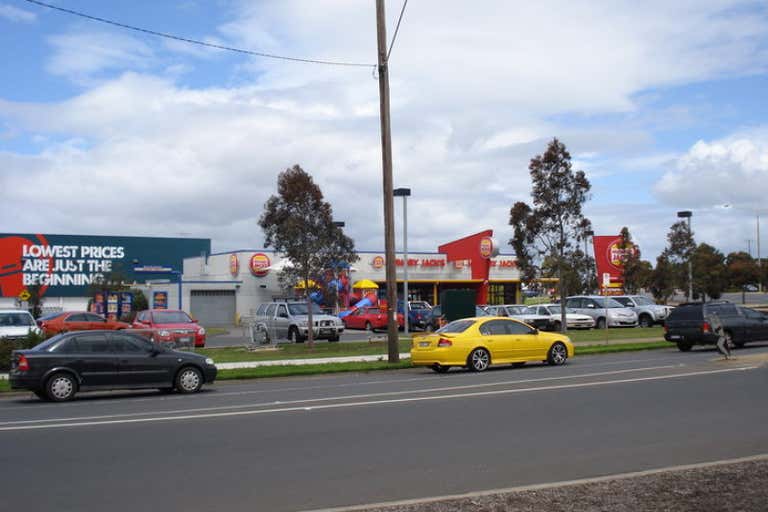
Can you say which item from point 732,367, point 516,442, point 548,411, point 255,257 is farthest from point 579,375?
point 255,257

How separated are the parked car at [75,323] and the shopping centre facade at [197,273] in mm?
17699

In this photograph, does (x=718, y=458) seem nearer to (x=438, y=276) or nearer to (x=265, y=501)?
(x=265, y=501)

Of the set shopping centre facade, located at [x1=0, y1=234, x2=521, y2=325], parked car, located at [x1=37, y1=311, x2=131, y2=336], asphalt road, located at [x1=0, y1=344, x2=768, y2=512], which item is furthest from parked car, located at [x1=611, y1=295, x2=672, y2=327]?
parked car, located at [x1=37, y1=311, x2=131, y2=336]

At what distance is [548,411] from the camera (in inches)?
520

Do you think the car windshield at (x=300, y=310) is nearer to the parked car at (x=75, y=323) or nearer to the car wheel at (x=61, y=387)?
the parked car at (x=75, y=323)

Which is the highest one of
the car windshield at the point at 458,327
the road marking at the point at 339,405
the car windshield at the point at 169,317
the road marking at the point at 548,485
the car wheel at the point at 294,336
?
the car windshield at the point at 169,317

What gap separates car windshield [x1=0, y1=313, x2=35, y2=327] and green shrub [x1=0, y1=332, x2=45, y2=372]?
16.1 feet

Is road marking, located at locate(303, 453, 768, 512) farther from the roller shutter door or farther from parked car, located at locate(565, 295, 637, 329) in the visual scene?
the roller shutter door

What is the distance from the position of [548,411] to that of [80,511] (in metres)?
7.87

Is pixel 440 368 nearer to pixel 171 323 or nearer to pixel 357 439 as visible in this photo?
pixel 357 439

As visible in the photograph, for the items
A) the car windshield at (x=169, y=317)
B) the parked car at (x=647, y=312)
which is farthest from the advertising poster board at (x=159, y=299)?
the parked car at (x=647, y=312)

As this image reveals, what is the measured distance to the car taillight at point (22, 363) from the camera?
56.1ft

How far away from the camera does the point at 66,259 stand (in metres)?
67.6

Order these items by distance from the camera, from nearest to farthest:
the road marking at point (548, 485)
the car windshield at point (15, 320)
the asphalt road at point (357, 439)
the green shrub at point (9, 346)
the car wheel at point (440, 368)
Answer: the road marking at point (548, 485), the asphalt road at point (357, 439), the car wheel at point (440, 368), the green shrub at point (9, 346), the car windshield at point (15, 320)
